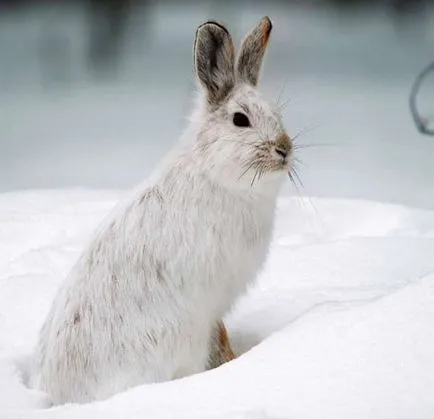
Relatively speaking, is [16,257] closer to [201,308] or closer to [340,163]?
[201,308]

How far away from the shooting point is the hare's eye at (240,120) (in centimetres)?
208

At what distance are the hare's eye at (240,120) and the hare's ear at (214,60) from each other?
2.7 inches

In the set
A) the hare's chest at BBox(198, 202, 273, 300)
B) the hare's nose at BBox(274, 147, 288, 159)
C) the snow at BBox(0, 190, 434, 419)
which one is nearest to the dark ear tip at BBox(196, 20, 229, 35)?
the hare's nose at BBox(274, 147, 288, 159)

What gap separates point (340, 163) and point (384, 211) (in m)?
0.82

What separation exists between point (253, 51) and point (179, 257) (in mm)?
504

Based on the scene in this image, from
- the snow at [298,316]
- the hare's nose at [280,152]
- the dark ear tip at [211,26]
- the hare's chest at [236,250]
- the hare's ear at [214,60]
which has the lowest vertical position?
the snow at [298,316]

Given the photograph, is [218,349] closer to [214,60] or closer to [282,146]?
[282,146]

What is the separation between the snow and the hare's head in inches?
13.1

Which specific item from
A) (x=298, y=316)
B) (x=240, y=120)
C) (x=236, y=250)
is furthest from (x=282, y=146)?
(x=298, y=316)

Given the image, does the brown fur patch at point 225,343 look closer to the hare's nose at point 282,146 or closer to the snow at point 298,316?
the snow at point 298,316

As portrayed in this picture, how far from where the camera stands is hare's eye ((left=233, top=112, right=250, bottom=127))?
6.82 ft

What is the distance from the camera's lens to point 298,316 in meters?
2.18

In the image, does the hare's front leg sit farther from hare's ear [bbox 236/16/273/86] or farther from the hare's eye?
hare's ear [bbox 236/16/273/86]

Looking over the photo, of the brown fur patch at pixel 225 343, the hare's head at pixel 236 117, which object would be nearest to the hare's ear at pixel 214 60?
the hare's head at pixel 236 117
